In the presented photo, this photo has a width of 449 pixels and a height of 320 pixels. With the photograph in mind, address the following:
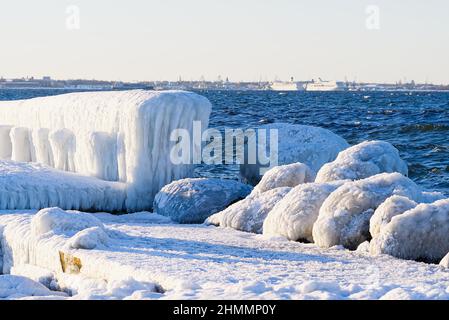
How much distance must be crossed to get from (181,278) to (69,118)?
763 cm

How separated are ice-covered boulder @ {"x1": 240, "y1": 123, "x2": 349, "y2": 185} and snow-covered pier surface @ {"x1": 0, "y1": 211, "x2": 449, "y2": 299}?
408cm

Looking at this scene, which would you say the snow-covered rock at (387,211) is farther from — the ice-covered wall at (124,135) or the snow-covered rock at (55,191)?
the snow-covered rock at (55,191)

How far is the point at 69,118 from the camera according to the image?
47.0 ft

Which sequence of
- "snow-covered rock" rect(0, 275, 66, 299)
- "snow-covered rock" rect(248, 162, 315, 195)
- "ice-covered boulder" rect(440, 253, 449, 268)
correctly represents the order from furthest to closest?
1. "snow-covered rock" rect(248, 162, 315, 195)
2. "ice-covered boulder" rect(440, 253, 449, 268)
3. "snow-covered rock" rect(0, 275, 66, 299)

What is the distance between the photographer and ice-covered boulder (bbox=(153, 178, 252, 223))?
12.1m

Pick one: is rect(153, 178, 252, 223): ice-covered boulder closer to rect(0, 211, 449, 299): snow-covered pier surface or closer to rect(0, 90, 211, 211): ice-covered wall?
rect(0, 90, 211, 211): ice-covered wall

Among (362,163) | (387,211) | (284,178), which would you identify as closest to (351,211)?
(387,211)

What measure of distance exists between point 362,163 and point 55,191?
4.56 metres

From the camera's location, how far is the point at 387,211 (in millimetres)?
9031

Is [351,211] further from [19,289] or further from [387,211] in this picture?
[19,289]

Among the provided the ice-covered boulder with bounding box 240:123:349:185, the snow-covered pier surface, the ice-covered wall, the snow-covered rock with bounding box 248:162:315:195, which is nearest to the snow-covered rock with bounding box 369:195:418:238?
the snow-covered pier surface

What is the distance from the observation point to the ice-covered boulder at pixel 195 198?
1205cm

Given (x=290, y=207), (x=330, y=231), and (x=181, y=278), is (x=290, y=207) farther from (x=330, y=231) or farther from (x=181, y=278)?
(x=181, y=278)

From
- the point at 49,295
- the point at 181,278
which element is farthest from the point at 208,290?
the point at 49,295
